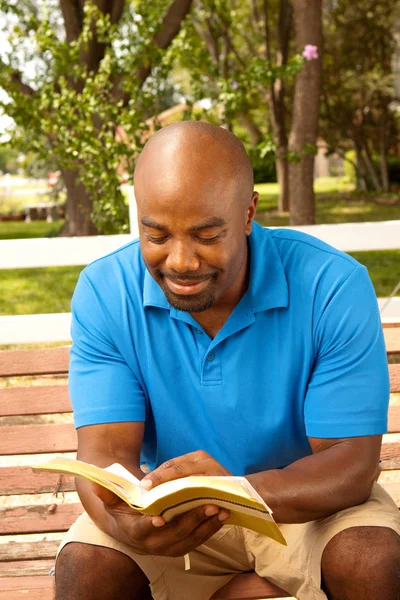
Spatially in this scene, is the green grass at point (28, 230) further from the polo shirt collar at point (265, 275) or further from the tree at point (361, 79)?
the polo shirt collar at point (265, 275)

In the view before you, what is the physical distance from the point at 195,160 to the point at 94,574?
107 centimetres

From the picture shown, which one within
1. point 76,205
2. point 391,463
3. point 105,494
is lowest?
point 76,205

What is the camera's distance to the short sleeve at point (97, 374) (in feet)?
8.16

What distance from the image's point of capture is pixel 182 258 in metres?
2.34

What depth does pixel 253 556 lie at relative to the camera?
2570mm

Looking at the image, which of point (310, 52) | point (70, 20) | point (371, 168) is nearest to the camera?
point (310, 52)

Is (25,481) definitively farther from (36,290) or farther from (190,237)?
(36,290)

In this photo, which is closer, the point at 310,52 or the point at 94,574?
the point at 94,574

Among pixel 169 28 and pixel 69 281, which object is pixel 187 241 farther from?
pixel 69 281

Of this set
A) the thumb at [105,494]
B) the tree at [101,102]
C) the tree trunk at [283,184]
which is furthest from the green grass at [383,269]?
the thumb at [105,494]

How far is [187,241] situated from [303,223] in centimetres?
718

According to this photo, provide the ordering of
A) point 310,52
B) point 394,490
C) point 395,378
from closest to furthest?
point 394,490 → point 395,378 → point 310,52

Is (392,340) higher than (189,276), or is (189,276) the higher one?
(189,276)

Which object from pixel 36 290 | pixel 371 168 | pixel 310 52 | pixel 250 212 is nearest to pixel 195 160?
pixel 250 212
